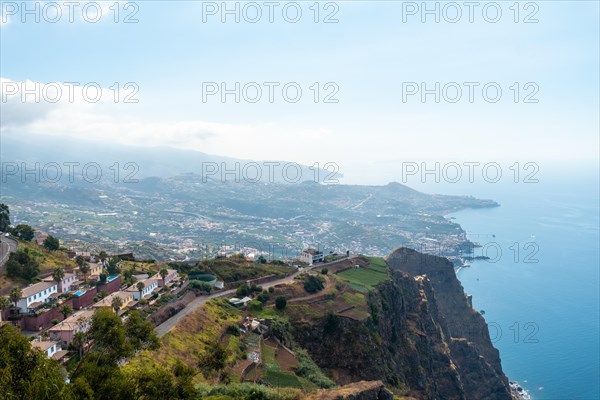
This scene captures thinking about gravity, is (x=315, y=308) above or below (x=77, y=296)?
below

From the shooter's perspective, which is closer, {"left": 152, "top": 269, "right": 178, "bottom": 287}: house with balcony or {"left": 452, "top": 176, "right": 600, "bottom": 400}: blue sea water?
{"left": 152, "top": 269, "right": 178, "bottom": 287}: house with balcony

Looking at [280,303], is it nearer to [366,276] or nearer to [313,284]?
[313,284]

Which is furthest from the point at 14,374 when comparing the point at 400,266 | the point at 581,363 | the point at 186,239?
the point at 186,239

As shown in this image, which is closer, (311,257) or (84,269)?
(84,269)

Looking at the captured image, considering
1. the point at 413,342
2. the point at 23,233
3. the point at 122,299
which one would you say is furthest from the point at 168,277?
the point at 413,342

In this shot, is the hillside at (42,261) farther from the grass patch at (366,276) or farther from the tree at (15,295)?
the grass patch at (366,276)

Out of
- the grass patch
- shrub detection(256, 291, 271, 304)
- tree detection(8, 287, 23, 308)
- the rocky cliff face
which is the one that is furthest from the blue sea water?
tree detection(8, 287, 23, 308)

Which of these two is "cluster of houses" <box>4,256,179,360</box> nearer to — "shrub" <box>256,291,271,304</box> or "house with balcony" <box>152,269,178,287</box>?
"house with balcony" <box>152,269,178,287</box>

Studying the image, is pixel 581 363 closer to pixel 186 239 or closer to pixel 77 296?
pixel 77 296
